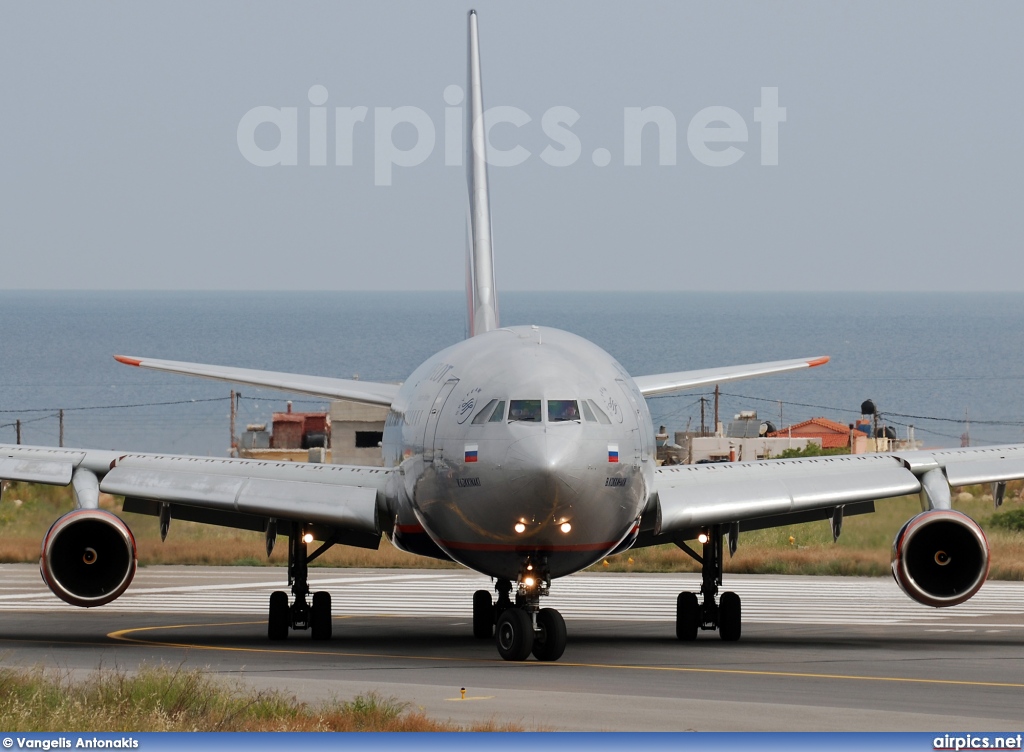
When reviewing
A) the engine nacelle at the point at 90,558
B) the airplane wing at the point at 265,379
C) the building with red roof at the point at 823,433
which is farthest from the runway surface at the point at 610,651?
A: the building with red roof at the point at 823,433

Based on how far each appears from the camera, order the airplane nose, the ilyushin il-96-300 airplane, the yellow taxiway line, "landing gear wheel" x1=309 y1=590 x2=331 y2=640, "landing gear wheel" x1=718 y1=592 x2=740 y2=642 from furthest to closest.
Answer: "landing gear wheel" x1=309 y1=590 x2=331 y2=640, "landing gear wheel" x1=718 y1=592 x2=740 y2=642, the ilyushin il-96-300 airplane, the airplane nose, the yellow taxiway line

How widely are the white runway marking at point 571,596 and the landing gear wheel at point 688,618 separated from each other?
4858mm

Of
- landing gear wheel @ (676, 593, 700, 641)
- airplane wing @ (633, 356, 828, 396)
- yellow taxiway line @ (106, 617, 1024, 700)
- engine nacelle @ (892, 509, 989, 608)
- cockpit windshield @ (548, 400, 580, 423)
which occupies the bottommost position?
yellow taxiway line @ (106, 617, 1024, 700)

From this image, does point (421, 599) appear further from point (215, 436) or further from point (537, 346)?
point (215, 436)

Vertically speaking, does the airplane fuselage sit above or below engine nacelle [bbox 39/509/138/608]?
above

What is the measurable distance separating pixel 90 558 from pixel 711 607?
31.9 feet

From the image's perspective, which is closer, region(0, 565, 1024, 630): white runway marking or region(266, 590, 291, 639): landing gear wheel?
region(266, 590, 291, 639): landing gear wheel

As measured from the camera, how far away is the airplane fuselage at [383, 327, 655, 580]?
21125mm

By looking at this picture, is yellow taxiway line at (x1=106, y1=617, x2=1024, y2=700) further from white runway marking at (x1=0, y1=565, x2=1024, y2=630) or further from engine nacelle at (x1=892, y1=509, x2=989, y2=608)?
white runway marking at (x1=0, y1=565, x2=1024, y2=630)

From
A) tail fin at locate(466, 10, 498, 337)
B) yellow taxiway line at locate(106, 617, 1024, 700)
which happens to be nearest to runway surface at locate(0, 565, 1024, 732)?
yellow taxiway line at locate(106, 617, 1024, 700)

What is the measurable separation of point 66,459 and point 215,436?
352 ft

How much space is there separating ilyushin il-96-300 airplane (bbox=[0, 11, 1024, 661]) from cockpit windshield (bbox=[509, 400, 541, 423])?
0.02 metres

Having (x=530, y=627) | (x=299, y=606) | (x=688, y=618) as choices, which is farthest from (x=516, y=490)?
(x=299, y=606)

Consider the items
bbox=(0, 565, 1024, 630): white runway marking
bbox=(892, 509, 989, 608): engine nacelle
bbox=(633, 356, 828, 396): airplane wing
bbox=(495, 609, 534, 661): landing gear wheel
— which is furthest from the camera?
bbox=(0, 565, 1024, 630): white runway marking
